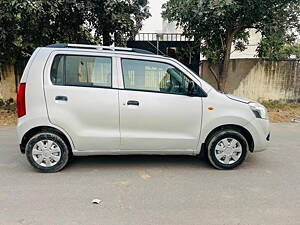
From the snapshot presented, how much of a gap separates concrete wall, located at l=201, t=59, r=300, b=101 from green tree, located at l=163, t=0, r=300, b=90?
1.97 feet

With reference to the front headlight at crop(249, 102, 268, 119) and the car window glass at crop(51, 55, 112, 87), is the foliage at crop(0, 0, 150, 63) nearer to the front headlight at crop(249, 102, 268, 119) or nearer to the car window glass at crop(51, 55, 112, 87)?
the car window glass at crop(51, 55, 112, 87)

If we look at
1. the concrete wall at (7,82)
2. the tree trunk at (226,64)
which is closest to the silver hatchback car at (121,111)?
the tree trunk at (226,64)

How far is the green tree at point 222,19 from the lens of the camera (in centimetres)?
625

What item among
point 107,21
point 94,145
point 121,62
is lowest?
point 94,145

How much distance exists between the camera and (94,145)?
3.80 m

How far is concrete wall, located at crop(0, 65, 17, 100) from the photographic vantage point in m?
8.96

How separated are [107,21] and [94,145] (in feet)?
15.2

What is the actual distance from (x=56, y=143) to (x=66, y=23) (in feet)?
17.2

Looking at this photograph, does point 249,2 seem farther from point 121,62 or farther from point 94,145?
point 94,145

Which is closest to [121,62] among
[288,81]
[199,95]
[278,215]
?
[199,95]

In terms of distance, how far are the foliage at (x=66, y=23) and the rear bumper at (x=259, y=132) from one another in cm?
471

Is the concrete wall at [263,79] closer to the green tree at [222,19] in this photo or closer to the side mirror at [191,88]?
the green tree at [222,19]

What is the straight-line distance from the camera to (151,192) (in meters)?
3.26

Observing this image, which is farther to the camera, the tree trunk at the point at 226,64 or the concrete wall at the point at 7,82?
the concrete wall at the point at 7,82
